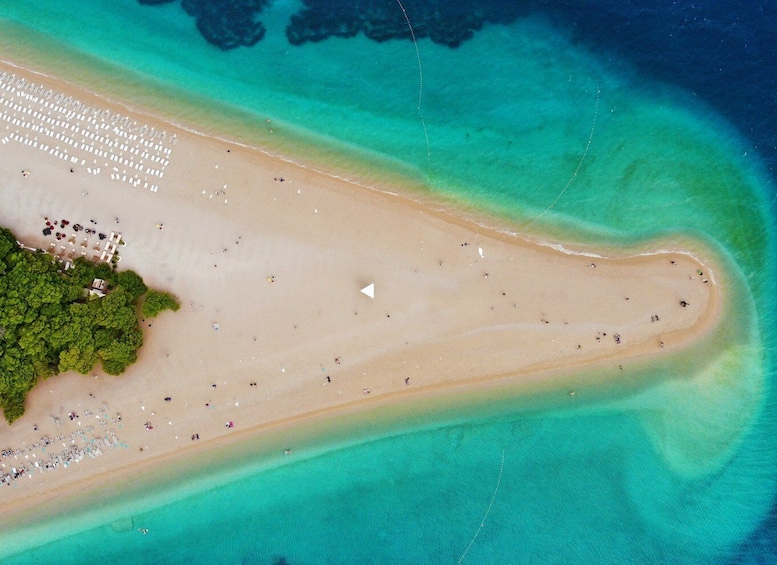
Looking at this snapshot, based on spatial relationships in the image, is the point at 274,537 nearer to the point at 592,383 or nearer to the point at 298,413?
the point at 298,413

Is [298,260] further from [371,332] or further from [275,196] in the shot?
[371,332]

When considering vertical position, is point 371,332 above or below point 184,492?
above

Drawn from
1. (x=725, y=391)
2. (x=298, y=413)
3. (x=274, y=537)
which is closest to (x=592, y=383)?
(x=725, y=391)

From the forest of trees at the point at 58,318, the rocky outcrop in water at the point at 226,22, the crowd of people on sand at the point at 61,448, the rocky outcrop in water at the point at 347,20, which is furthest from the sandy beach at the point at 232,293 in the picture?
the rocky outcrop in water at the point at 347,20

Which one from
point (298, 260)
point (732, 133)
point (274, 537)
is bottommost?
point (274, 537)

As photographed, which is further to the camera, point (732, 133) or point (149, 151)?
point (732, 133)

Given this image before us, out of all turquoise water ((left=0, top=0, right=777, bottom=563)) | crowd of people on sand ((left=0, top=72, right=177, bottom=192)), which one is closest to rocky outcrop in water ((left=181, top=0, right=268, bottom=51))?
turquoise water ((left=0, top=0, right=777, bottom=563))

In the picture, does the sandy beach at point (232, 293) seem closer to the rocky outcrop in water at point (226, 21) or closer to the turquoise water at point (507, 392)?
the turquoise water at point (507, 392)
